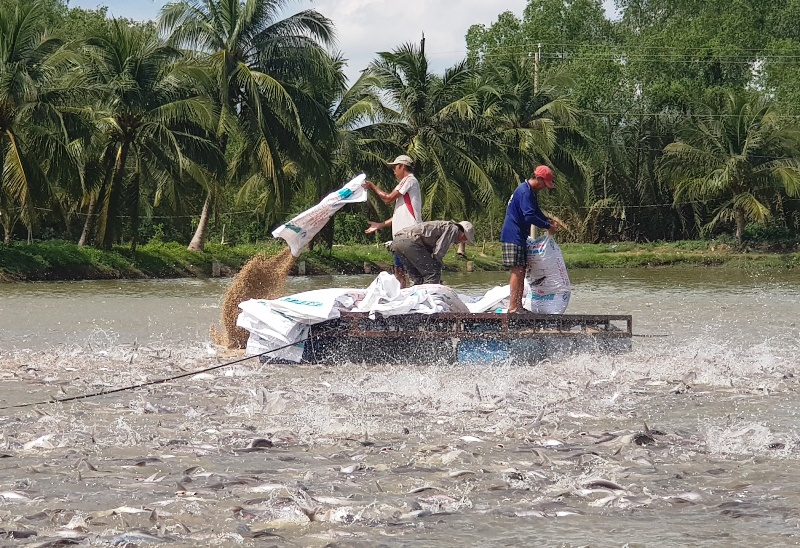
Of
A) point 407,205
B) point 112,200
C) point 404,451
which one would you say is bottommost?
point 404,451

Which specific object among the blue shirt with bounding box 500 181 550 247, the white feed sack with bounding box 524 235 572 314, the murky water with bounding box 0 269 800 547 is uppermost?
the blue shirt with bounding box 500 181 550 247

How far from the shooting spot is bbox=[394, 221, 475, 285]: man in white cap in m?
12.4

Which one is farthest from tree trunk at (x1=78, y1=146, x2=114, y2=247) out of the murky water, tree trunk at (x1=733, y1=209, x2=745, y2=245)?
tree trunk at (x1=733, y1=209, x2=745, y2=245)

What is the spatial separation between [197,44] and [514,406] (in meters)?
28.5

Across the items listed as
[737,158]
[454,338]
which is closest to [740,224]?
[737,158]

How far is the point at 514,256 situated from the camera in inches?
472

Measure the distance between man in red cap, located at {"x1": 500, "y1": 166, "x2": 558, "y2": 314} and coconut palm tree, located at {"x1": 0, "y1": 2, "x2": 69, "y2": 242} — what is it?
19.5 m

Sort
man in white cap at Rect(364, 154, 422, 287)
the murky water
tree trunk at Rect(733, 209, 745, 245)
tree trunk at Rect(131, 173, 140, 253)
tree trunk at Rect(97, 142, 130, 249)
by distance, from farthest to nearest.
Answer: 1. tree trunk at Rect(733, 209, 745, 245)
2. tree trunk at Rect(131, 173, 140, 253)
3. tree trunk at Rect(97, 142, 130, 249)
4. man in white cap at Rect(364, 154, 422, 287)
5. the murky water

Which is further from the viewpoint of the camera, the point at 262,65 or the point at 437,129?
the point at 437,129

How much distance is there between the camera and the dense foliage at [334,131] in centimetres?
3247

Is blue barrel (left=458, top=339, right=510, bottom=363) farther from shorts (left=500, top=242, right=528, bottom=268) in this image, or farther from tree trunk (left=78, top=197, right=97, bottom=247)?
tree trunk (left=78, top=197, right=97, bottom=247)

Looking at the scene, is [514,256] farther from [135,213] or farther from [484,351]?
[135,213]

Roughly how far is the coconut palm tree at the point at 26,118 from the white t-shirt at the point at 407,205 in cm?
1813

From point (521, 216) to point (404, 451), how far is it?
200 inches
